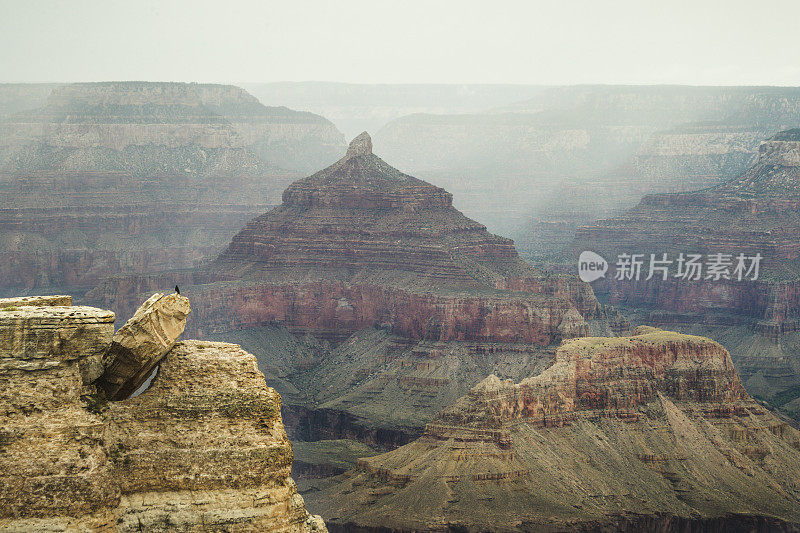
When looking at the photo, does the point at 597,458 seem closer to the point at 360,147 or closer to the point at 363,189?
the point at 363,189

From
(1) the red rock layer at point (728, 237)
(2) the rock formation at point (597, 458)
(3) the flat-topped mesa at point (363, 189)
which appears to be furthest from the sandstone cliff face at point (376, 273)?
(1) the red rock layer at point (728, 237)

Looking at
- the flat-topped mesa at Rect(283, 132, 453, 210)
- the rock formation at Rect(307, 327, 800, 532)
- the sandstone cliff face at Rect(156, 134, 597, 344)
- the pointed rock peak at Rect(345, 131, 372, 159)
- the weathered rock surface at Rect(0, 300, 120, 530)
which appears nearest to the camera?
the weathered rock surface at Rect(0, 300, 120, 530)

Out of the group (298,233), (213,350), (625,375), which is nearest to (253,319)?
(298,233)

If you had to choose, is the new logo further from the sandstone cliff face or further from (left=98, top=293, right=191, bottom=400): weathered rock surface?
(left=98, top=293, right=191, bottom=400): weathered rock surface

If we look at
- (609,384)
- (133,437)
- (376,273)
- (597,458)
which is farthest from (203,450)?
(376,273)

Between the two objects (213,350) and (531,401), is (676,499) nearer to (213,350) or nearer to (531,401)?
(531,401)

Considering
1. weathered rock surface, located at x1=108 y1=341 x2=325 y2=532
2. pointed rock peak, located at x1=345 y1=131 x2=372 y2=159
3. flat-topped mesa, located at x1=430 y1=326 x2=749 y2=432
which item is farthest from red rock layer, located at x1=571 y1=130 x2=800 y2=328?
weathered rock surface, located at x1=108 y1=341 x2=325 y2=532
